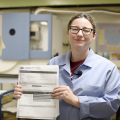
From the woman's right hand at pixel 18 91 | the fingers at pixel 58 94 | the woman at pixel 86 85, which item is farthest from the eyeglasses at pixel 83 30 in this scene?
the woman's right hand at pixel 18 91

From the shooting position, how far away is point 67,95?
85cm

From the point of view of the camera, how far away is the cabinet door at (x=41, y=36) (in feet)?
6.72

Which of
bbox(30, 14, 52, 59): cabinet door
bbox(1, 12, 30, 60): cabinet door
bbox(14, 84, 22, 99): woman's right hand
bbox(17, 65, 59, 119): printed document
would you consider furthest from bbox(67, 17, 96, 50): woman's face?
bbox(1, 12, 30, 60): cabinet door

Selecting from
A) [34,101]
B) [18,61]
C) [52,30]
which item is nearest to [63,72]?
[34,101]

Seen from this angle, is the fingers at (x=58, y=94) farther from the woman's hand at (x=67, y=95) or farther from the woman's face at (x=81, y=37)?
the woman's face at (x=81, y=37)

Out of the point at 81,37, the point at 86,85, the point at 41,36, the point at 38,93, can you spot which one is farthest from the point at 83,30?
the point at 41,36

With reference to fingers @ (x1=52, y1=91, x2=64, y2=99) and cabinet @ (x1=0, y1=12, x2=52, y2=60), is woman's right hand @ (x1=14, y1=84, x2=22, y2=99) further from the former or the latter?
cabinet @ (x1=0, y1=12, x2=52, y2=60)

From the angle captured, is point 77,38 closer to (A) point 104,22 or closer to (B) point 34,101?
(B) point 34,101

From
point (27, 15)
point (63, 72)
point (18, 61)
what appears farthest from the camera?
point (18, 61)

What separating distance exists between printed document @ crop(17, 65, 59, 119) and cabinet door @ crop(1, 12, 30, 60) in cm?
122

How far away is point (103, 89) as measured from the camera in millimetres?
887

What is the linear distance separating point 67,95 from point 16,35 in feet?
5.00

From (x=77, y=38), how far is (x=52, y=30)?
124cm

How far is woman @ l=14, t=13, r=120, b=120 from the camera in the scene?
850 millimetres
